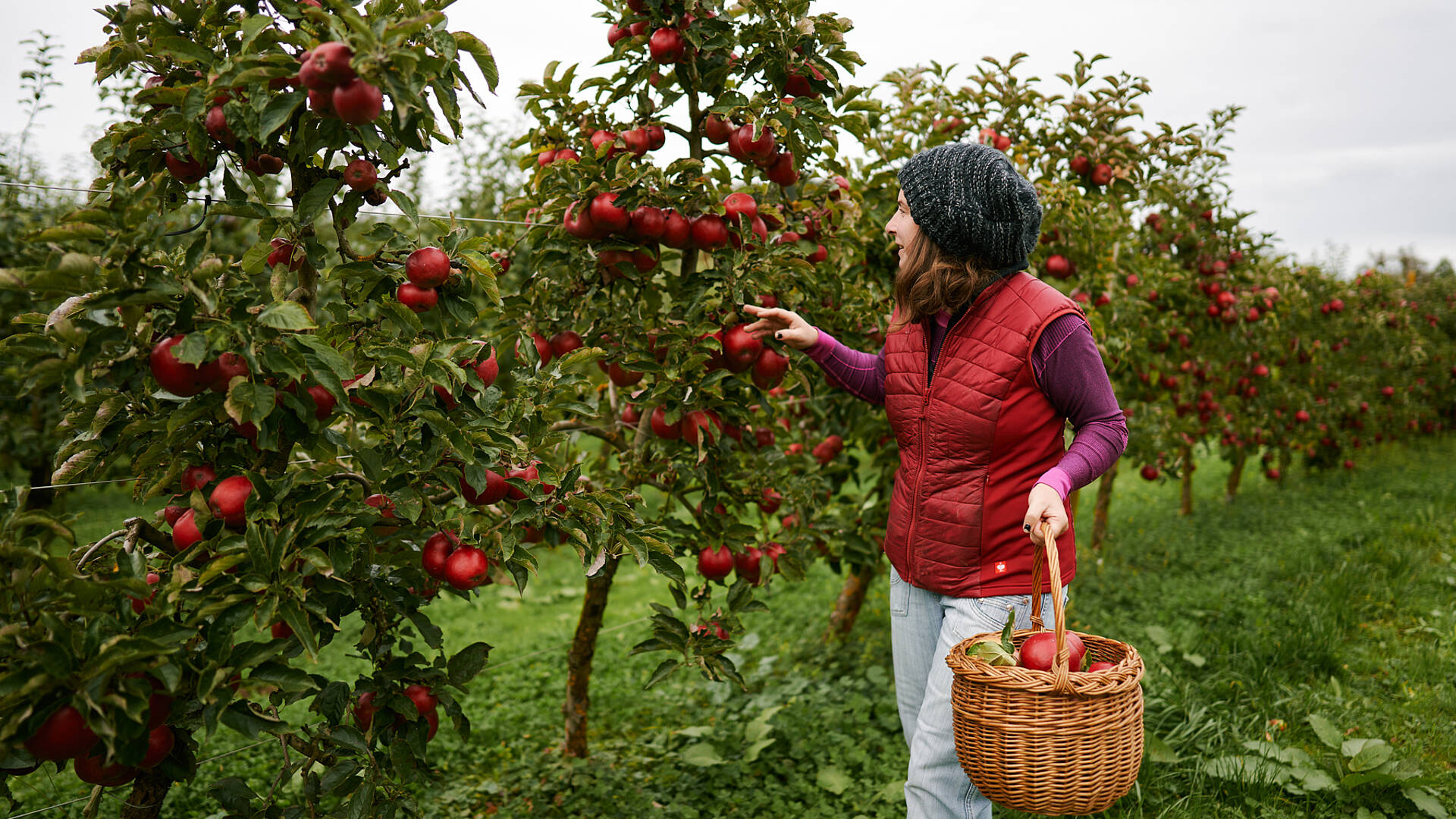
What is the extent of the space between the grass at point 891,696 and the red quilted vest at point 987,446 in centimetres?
113

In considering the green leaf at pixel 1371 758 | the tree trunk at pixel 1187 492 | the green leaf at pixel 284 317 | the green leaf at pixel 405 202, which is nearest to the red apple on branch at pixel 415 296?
the green leaf at pixel 405 202

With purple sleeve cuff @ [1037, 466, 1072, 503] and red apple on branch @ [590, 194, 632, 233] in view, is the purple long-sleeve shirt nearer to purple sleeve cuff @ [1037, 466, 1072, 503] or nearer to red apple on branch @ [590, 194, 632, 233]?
purple sleeve cuff @ [1037, 466, 1072, 503]

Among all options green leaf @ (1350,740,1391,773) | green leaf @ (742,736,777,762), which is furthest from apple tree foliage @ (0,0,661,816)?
green leaf @ (1350,740,1391,773)

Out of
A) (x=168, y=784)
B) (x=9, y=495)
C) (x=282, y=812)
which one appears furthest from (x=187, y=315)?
(x=282, y=812)

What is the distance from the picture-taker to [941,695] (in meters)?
1.81

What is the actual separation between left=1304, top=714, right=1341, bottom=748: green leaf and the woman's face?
210 cm

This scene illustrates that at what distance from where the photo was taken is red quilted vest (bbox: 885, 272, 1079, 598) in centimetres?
180

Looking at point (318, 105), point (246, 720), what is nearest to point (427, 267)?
point (318, 105)

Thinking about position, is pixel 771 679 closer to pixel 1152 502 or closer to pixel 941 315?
pixel 941 315

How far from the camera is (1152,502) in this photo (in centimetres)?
769

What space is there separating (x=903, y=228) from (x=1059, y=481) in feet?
2.08

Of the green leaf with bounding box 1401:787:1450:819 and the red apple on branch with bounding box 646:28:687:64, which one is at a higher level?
the red apple on branch with bounding box 646:28:687:64

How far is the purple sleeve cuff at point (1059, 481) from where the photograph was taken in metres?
1.65

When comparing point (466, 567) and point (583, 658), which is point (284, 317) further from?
point (583, 658)
